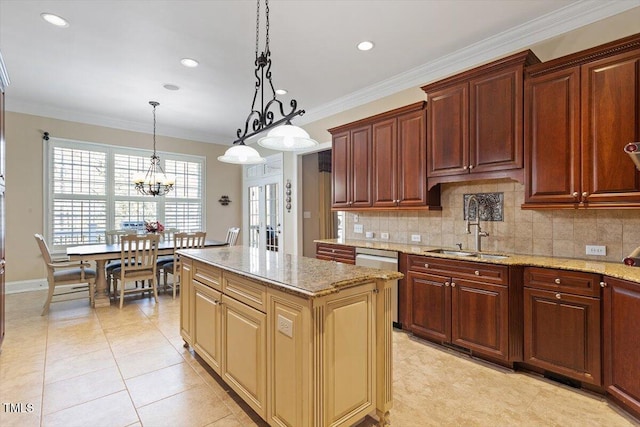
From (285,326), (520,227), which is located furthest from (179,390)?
(520,227)

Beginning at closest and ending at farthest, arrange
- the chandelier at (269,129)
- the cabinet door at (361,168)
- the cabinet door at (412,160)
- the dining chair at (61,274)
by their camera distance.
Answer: the chandelier at (269,129) → the cabinet door at (412,160) → the dining chair at (61,274) → the cabinet door at (361,168)

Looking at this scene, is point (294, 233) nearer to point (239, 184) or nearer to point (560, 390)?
point (239, 184)

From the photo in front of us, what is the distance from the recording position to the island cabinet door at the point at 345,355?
4.93ft

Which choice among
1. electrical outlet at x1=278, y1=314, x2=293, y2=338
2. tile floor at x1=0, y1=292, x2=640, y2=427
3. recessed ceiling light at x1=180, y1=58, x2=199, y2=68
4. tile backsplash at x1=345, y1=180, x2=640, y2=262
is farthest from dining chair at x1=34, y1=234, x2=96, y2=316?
tile backsplash at x1=345, y1=180, x2=640, y2=262

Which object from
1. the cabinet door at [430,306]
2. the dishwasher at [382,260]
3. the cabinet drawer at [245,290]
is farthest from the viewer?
the dishwasher at [382,260]

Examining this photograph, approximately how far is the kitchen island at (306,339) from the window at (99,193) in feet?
15.2

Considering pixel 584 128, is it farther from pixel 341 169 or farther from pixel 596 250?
pixel 341 169

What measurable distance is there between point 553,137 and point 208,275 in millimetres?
2873

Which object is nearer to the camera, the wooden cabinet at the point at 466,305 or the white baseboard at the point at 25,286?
the wooden cabinet at the point at 466,305

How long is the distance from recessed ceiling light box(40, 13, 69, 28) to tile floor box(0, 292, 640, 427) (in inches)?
116

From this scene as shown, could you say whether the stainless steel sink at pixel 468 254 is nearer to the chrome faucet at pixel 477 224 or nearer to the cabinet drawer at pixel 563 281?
the chrome faucet at pixel 477 224

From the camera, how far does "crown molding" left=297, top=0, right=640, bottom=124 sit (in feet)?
8.17

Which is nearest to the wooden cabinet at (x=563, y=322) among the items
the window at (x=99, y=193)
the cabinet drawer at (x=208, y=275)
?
the cabinet drawer at (x=208, y=275)

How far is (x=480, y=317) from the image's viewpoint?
8.43ft
